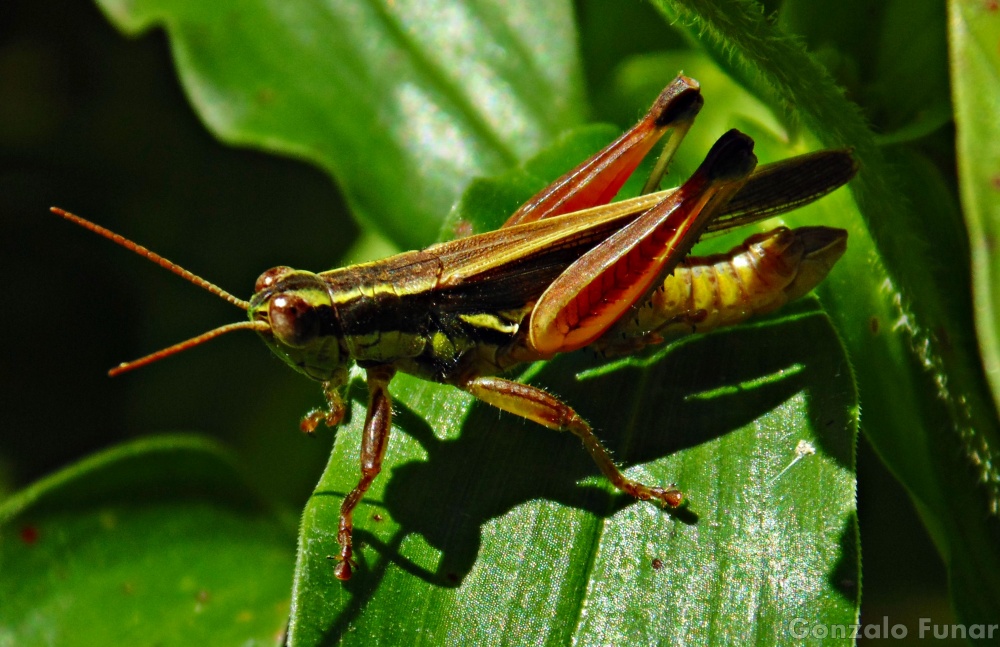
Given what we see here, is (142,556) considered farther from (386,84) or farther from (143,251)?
(386,84)

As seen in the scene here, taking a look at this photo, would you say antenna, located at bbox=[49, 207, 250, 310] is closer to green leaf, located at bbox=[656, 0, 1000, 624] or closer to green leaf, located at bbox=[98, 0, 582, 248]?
green leaf, located at bbox=[98, 0, 582, 248]

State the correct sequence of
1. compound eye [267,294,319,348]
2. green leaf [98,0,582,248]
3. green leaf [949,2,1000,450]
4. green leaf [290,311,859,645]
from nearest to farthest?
1. green leaf [949,2,1000,450]
2. green leaf [290,311,859,645]
3. compound eye [267,294,319,348]
4. green leaf [98,0,582,248]

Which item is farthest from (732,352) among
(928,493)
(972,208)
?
(972,208)

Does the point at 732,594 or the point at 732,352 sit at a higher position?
the point at 732,352

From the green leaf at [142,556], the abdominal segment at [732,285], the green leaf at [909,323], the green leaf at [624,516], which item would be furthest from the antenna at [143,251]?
the green leaf at [909,323]

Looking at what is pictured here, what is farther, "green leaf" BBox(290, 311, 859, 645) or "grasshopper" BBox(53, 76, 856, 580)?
"grasshopper" BBox(53, 76, 856, 580)

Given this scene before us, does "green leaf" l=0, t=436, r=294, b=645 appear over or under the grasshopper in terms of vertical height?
under

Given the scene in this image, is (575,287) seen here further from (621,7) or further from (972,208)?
(621,7)

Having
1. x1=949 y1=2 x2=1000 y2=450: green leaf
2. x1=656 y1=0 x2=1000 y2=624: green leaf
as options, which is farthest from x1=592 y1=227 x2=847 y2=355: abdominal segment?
x1=949 y1=2 x2=1000 y2=450: green leaf
